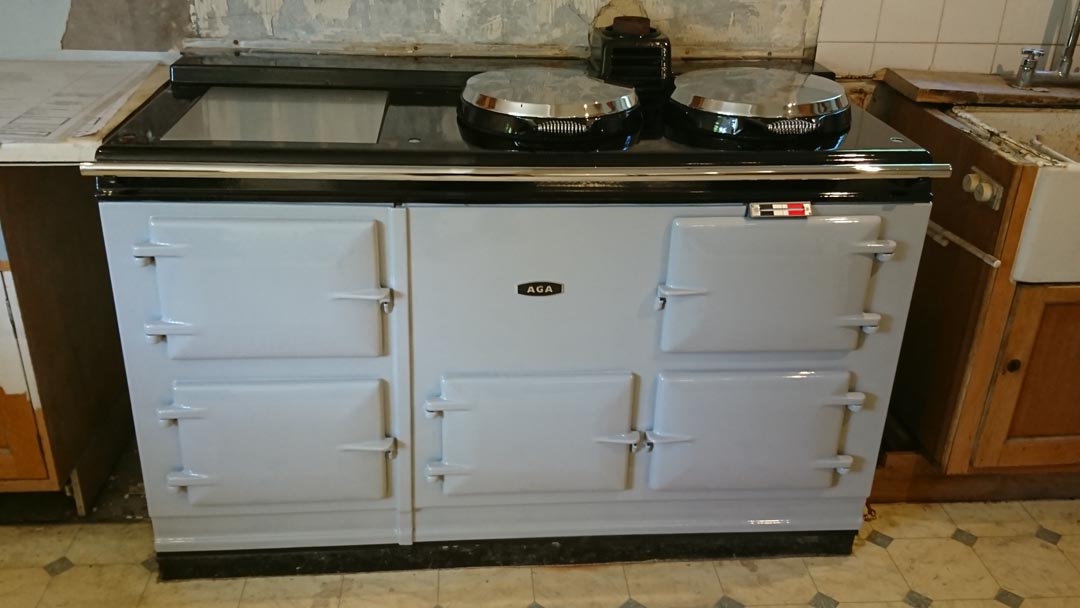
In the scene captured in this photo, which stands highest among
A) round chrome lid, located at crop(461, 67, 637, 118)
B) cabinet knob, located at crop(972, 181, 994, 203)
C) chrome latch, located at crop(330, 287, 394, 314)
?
round chrome lid, located at crop(461, 67, 637, 118)

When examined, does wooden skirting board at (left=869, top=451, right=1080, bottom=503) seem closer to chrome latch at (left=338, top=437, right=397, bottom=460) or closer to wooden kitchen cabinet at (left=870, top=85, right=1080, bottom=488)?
wooden kitchen cabinet at (left=870, top=85, right=1080, bottom=488)

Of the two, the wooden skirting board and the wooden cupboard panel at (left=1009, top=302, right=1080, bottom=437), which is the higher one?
the wooden cupboard panel at (left=1009, top=302, right=1080, bottom=437)

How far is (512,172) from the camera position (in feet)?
4.93

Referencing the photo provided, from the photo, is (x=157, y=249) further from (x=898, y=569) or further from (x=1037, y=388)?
(x=1037, y=388)

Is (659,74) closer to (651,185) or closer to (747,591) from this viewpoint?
(651,185)

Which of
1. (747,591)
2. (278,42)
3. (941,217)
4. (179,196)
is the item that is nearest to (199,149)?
(179,196)

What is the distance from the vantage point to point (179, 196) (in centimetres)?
149

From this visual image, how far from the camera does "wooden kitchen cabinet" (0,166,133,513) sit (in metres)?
1.69

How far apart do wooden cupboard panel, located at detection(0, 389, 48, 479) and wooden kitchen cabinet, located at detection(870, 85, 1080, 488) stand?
1789mm

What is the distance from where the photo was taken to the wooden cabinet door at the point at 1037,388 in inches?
71.6

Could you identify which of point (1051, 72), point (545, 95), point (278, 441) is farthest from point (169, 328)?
point (1051, 72)

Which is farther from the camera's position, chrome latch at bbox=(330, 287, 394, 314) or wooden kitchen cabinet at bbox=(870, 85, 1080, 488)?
wooden kitchen cabinet at bbox=(870, 85, 1080, 488)

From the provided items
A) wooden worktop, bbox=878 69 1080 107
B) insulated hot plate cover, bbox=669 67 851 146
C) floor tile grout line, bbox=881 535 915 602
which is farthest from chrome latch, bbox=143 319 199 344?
wooden worktop, bbox=878 69 1080 107

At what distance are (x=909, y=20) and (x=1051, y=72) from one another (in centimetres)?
34
